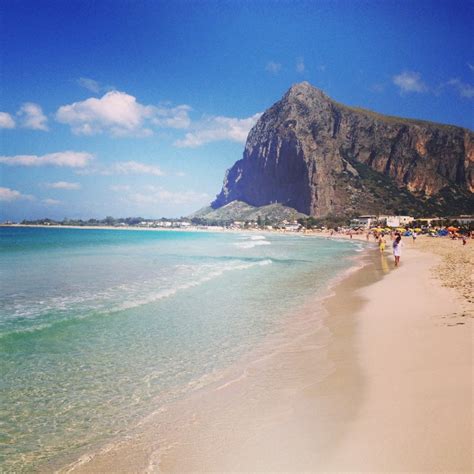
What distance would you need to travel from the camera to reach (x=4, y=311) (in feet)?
40.8

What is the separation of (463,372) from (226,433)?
388 centimetres

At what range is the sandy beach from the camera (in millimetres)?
4059

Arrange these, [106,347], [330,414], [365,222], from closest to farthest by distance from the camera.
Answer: [330,414], [106,347], [365,222]

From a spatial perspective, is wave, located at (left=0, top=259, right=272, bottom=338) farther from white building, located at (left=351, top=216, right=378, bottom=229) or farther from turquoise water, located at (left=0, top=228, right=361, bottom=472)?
white building, located at (left=351, top=216, right=378, bottom=229)

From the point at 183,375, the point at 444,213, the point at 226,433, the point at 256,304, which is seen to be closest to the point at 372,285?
the point at 256,304

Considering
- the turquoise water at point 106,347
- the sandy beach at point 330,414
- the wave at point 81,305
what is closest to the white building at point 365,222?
the wave at point 81,305

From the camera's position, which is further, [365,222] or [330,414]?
[365,222]

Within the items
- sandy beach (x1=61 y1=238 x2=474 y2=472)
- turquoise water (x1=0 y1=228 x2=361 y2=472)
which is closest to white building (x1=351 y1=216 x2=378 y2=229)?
turquoise water (x1=0 y1=228 x2=361 y2=472)

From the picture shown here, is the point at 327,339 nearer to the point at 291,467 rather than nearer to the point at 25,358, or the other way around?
the point at 291,467

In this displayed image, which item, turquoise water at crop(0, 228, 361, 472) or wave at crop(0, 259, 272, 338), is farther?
wave at crop(0, 259, 272, 338)

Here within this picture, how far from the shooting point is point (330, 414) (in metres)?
5.18

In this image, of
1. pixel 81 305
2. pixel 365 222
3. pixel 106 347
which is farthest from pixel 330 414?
pixel 365 222

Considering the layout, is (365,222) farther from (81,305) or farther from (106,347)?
(106,347)

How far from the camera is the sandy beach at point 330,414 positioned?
4.06 metres
